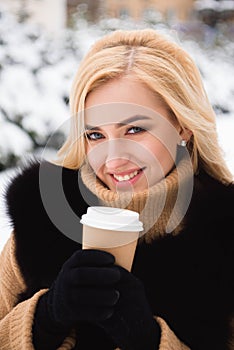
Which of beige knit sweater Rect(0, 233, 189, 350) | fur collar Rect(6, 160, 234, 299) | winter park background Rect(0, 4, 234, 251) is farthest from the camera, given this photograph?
winter park background Rect(0, 4, 234, 251)

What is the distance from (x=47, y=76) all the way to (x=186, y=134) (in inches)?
107

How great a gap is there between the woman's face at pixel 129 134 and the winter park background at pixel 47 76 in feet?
4.86

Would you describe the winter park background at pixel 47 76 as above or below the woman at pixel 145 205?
below

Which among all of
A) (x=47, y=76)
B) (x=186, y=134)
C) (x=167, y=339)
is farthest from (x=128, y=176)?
(x=47, y=76)

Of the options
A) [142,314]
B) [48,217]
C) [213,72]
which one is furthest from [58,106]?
[142,314]

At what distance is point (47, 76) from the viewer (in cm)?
367

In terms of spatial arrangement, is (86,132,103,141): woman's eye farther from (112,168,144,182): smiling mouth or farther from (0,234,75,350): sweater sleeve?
(0,234,75,350): sweater sleeve

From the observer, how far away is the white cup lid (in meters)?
0.84

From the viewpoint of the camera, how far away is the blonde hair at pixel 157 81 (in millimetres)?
1049

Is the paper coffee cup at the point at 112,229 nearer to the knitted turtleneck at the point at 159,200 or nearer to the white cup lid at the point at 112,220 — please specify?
the white cup lid at the point at 112,220

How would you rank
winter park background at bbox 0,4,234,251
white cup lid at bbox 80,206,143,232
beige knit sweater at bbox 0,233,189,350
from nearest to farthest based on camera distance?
white cup lid at bbox 80,206,143,232 → beige knit sweater at bbox 0,233,189,350 → winter park background at bbox 0,4,234,251

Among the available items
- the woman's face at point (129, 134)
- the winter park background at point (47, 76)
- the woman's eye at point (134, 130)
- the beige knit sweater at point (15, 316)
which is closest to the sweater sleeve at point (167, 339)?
the beige knit sweater at point (15, 316)

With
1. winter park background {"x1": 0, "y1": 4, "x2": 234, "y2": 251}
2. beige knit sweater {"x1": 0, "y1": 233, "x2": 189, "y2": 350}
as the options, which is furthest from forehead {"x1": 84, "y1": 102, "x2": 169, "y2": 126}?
winter park background {"x1": 0, "y1": 4, "x2": 234, "y2": 251}

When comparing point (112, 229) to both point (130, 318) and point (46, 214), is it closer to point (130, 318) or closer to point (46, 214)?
point (130, 318)
